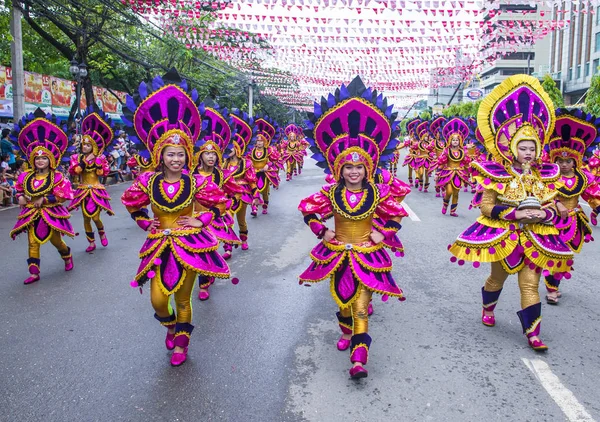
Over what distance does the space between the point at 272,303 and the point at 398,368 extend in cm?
201

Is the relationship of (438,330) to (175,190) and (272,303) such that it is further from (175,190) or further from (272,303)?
(175,190)

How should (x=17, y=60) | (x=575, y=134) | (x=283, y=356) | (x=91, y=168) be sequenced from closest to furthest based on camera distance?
1. (x=283, y=356)
2. (x=575, y=134)
3. (x=91, y=168)
4. (x=17, y=60)

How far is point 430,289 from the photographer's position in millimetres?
6430

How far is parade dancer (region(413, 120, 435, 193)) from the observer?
16.9 m

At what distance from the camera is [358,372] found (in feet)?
12.5

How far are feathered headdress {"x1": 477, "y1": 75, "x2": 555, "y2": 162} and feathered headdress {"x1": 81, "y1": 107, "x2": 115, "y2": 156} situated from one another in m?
6.14

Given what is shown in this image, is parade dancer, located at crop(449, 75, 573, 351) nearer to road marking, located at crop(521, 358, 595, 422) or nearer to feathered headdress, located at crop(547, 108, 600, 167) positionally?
road marking, located at crop(521, 358, 595, 422)

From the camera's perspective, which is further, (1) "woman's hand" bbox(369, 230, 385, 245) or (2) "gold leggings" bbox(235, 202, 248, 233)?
(2) "gold leggings" bbox(235, 202, 248, 233)

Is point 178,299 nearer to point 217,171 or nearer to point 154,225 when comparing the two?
point 154,225

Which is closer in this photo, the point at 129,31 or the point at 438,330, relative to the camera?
the point at 438,330

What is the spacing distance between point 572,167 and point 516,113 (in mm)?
1658

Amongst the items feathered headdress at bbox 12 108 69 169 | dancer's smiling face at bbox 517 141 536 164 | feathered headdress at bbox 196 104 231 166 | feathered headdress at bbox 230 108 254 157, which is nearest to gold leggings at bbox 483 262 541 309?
dancer's smiling face at bbox 517 141 536 164

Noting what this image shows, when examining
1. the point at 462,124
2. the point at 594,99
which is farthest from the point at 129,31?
the point at 594,99

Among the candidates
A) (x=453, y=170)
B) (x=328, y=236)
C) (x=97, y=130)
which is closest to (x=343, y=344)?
(x=328, y=236)
